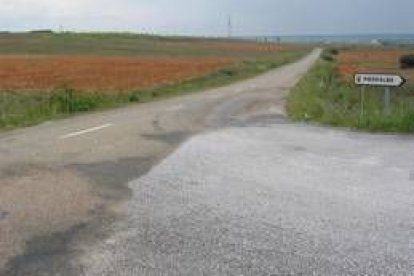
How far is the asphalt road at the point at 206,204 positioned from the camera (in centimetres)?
614

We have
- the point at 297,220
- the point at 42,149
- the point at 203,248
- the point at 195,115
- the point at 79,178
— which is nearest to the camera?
the point at 203,248

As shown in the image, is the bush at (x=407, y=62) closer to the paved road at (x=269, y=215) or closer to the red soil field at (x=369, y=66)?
the red soil field at (x=369, y=66)

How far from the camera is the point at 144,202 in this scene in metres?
8.34

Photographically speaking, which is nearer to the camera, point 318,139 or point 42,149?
point 42,149

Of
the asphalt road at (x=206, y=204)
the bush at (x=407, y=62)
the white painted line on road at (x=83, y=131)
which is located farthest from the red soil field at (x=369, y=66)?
the asphalt road at (x=206, y=204)

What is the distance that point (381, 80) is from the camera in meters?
16.6

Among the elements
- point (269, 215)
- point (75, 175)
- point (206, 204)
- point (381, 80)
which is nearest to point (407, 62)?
point (381, 80)

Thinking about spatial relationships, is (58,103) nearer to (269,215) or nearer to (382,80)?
(382,80)

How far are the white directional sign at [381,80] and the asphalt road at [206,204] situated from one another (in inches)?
85.2

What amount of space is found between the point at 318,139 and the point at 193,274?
8.69 meters

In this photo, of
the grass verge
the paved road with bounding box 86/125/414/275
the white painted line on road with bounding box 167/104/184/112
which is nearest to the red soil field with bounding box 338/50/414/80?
the grass verge

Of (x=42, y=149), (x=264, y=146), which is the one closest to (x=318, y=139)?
(x=264, y=146)

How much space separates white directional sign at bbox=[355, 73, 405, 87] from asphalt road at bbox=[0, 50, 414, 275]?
2.16 m

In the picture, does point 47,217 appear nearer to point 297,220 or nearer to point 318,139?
point 297,220
